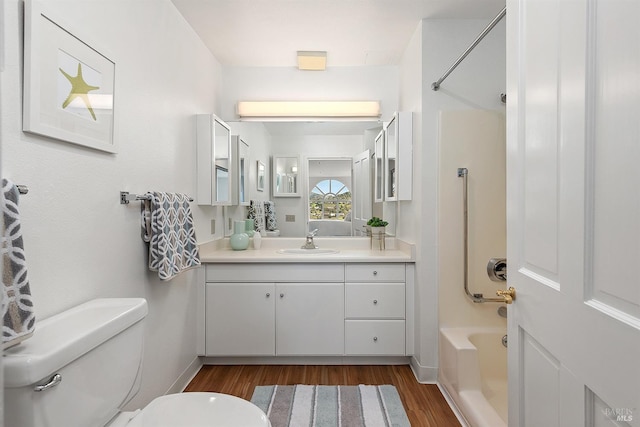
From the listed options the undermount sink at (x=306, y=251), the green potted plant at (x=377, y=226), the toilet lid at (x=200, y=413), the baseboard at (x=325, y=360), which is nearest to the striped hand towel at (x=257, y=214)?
the undermount sink at (x=306, y=251)

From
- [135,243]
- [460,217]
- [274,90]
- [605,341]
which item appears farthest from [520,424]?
[274,90]

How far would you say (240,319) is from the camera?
8.36ft

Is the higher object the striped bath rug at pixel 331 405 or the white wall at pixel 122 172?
the white wall at pixel 122 172

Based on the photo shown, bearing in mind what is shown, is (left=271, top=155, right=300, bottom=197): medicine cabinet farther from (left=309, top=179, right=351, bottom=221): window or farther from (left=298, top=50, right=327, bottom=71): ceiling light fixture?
(left=298, top=50, right=327, bottom=71): ceiling light fixture

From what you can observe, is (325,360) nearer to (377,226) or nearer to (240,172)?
(377,226)

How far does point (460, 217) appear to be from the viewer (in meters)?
2.36

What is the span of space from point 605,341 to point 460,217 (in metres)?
1.69

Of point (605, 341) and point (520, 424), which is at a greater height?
point (605, 341)

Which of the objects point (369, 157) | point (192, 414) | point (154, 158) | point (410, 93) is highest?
point (410, 93)

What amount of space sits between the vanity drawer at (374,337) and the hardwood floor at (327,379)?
0.43 feet

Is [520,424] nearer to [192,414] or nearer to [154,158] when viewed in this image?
[192,414]

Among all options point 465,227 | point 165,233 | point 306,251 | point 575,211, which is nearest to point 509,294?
point 575,211

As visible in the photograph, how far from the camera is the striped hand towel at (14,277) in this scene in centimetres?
85

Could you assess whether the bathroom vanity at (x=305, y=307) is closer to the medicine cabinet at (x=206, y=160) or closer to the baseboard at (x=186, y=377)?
the baseboard at (x=186, y=377)
